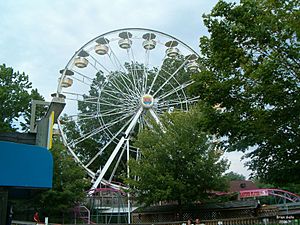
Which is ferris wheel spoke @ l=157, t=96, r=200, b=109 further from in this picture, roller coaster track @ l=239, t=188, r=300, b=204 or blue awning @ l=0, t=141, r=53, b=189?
blue awning @ l=0, t=141, r=53, b=189

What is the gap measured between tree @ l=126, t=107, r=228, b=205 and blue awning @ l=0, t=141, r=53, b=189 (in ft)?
41.3

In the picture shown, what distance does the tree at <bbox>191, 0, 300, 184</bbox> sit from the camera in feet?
34.4

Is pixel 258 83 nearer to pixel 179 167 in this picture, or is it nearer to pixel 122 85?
pixel 179 167

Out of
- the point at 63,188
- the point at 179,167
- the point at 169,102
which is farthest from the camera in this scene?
the point at 169,102

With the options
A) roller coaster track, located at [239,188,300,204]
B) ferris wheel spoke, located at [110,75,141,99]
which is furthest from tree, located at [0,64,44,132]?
roller coaster track, located at [239,188,300,204]

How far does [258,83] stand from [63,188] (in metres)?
16.7

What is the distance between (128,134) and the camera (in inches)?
1158

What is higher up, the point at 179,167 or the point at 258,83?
the point at 258,83

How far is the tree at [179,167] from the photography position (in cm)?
2000

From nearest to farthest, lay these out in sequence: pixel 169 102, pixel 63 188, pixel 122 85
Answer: pixel 63 188 → pixel 122 85 → pixel 169 102

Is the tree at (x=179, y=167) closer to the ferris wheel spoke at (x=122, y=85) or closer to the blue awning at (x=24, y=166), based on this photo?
the ferris wheel spoke at (x=122, y=85)

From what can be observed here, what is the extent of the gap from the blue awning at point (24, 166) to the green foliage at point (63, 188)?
53.4ft

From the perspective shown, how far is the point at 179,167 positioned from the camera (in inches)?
822

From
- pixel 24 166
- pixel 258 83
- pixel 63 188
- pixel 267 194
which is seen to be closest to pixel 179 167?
pixel 63 188
